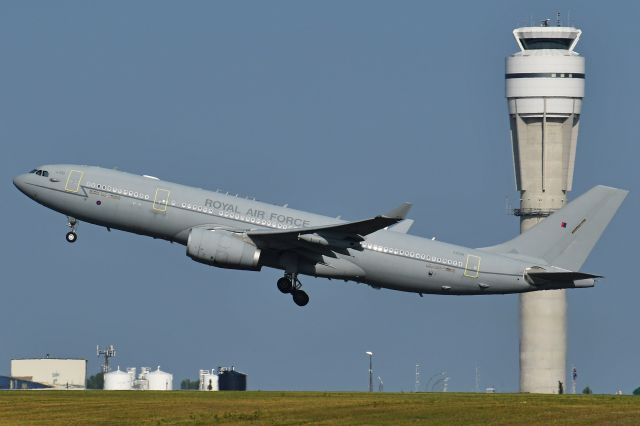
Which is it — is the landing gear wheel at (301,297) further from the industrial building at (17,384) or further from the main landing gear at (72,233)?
the industrial building at (17,384)

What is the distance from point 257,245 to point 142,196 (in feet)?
17.9

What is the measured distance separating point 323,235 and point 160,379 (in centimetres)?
3153

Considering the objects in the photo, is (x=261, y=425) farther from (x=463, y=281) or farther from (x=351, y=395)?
(x=463, y=281)

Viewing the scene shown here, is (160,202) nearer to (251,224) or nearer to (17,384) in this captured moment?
(251,224)

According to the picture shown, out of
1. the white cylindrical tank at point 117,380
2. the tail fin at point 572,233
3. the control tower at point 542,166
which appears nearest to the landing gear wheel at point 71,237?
the tail fin at point 572,233

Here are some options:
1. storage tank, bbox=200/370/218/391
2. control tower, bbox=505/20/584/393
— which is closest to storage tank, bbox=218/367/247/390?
storage tank, bbox=200/370/218/391

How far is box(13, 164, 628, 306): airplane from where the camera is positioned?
72312mm

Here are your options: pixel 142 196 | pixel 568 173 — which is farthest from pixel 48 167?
pixel 568 173

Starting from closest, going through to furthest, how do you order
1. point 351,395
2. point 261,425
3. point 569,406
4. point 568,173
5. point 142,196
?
point 261,425, point 569,406, point 351,395, point 142,196, point 568,173

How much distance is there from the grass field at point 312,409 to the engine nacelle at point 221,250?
19.9 feet

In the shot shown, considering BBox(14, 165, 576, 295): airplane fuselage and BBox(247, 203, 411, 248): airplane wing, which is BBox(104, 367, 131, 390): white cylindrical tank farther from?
BBox(247, 203, 411, 248): airplane wing

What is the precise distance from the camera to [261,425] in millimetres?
55125

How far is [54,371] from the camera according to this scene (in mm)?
105562

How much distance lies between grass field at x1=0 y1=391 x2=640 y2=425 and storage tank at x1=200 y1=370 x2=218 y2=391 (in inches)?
982
